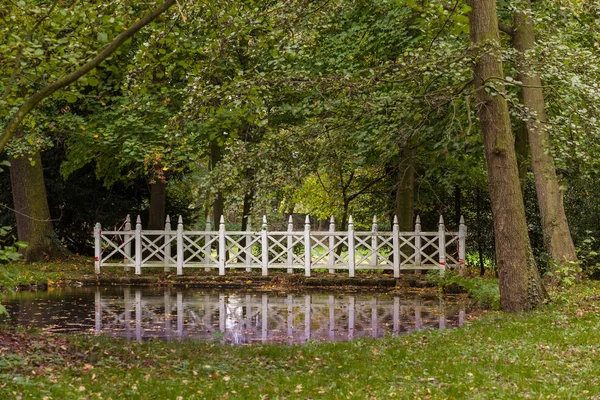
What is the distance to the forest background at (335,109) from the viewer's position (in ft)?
34.7

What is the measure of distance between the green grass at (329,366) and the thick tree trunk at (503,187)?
4.74 ft

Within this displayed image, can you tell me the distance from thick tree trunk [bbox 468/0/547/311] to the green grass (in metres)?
1.44

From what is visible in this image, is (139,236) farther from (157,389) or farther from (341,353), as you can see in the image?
(157,389)

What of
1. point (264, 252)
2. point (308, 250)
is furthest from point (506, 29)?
point (264, 252)

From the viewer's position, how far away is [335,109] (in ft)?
48.0

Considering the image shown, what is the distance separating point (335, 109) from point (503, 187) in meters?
4.07

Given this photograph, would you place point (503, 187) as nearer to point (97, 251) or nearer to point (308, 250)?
point (308, 250)

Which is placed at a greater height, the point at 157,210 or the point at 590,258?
the point at 157,210

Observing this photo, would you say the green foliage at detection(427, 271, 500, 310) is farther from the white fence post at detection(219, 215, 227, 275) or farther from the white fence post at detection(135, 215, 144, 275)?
the white fence post at detection(135, 215, 144, 275)

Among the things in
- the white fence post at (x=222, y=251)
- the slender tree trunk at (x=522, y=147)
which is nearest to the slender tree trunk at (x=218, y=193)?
the white fence post at (x=222, y=251)

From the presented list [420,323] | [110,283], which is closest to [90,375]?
[420,323]

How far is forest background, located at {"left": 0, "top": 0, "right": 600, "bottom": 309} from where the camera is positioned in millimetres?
10562

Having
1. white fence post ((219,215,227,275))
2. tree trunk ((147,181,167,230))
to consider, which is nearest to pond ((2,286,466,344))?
white fence post ((219,215,227,275))

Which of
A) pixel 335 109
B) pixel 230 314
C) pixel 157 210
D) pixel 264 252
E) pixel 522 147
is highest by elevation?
pixel 335 109
